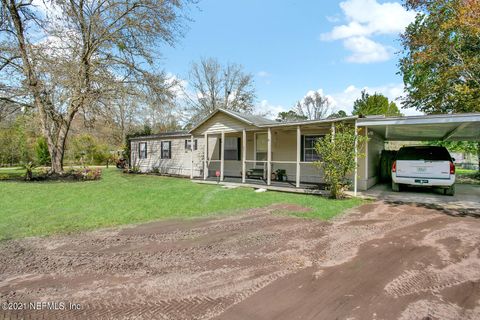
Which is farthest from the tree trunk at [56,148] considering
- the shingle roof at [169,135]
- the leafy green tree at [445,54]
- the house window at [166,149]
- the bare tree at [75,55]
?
the leafy green tree at [445,54]

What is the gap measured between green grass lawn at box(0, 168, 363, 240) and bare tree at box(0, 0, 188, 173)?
6093 millimetres

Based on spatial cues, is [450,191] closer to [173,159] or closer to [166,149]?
[173,159]

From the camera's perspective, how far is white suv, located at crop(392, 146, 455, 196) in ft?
29.5

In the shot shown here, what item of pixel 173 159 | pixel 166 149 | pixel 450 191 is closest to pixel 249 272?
pixel 450 191

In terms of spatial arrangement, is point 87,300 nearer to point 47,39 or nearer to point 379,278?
point 379,278

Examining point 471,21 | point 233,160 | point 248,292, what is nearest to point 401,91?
point 471,21

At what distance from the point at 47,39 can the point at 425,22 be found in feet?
71.3

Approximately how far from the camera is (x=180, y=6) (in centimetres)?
1530

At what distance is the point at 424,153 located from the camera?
941 cm

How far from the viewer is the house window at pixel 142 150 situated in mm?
20875

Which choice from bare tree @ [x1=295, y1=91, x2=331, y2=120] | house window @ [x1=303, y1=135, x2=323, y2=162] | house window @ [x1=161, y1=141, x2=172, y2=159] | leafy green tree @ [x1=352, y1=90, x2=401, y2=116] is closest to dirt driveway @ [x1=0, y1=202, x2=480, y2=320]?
house window @ [x1=303, y1=135, x2=323, y2=162]

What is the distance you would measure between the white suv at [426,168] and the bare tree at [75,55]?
13.8 m

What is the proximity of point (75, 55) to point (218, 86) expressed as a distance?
23.9m

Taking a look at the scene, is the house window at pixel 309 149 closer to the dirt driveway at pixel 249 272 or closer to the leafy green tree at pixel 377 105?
the dirt driveway at pixel 249 272
